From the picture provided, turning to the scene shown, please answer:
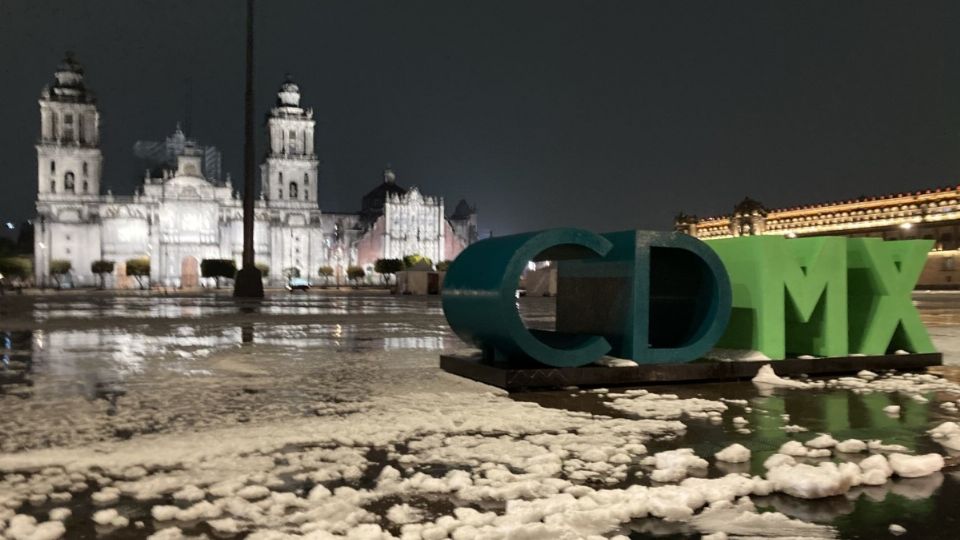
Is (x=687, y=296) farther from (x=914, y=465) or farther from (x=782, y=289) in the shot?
→ (x=914, y=465)

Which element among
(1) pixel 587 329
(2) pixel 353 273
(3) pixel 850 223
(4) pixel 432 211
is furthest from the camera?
(4) pixel 432 211

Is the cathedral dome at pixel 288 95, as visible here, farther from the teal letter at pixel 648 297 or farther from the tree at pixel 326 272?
the teal letter at pixel 648 297

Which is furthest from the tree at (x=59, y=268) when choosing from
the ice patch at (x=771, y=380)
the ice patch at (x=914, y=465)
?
the ice patch at (x=914, y=465)

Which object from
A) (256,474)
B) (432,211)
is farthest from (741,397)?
(432,211)

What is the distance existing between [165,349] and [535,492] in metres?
7.97

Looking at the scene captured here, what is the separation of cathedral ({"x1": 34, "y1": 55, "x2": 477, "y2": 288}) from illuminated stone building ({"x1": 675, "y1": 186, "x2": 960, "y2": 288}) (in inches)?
2069

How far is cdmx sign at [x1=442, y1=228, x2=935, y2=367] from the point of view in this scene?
6.78m

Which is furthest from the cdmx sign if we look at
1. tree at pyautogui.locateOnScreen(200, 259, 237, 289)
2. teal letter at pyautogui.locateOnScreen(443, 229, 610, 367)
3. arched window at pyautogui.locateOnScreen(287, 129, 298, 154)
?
arched window at pyautogui.locateOnScreen(287, 129, 298, 154)

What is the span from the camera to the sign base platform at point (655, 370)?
6.58 metres

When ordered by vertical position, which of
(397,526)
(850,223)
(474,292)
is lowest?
(397,526)

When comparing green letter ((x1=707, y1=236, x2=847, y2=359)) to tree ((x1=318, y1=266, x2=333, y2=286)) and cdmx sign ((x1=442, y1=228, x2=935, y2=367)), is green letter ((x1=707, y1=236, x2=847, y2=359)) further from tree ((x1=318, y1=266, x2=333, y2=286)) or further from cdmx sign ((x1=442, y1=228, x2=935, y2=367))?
tree ((x1=318, y1=266, x2=333, y2=286))

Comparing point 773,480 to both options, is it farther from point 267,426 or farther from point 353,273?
point 353,273

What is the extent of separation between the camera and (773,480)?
11.6ft

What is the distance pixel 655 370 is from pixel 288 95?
10696cm
